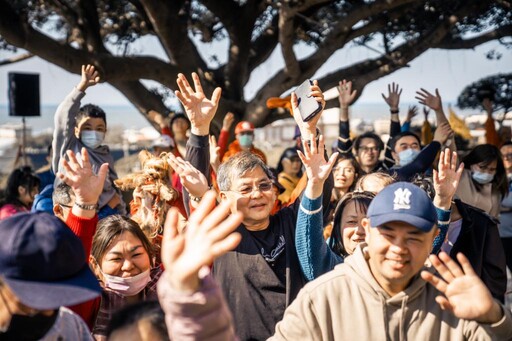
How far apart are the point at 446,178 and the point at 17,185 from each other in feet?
15.6

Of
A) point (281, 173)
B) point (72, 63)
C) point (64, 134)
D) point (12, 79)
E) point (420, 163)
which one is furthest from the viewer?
point (12, 79)

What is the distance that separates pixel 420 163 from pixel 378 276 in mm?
3132

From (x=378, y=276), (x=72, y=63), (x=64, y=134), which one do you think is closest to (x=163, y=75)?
(x=72, y=63)

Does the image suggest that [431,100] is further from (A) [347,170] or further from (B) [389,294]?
(B) [389,294]

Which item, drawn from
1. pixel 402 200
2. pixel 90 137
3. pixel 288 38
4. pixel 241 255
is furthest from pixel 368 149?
pixel 402 200

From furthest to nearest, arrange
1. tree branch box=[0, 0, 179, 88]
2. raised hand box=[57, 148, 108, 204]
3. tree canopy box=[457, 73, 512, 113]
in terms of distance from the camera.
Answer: tree canopy box=[457, 73, 512, 113] → tree branch box=[0, 0, 179, 88] → raised hand box=[57, 148, 108, 204]

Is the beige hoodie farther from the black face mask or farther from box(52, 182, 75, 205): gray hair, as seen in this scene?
box(52, 182, 75, 205): gray hair

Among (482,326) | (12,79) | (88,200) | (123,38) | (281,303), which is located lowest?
(281,303)

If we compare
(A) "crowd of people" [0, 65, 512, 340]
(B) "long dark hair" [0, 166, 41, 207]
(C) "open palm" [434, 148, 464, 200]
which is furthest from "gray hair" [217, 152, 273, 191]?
(B) "long dark hair" [0, 166, 41, 207]

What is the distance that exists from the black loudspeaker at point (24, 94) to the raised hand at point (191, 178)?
8027 millimetres

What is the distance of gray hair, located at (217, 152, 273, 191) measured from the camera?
357 centimetres

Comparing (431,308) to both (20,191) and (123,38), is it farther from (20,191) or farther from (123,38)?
(123,38)

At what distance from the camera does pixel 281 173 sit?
7727mm

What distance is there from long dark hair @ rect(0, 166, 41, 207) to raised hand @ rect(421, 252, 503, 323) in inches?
203
